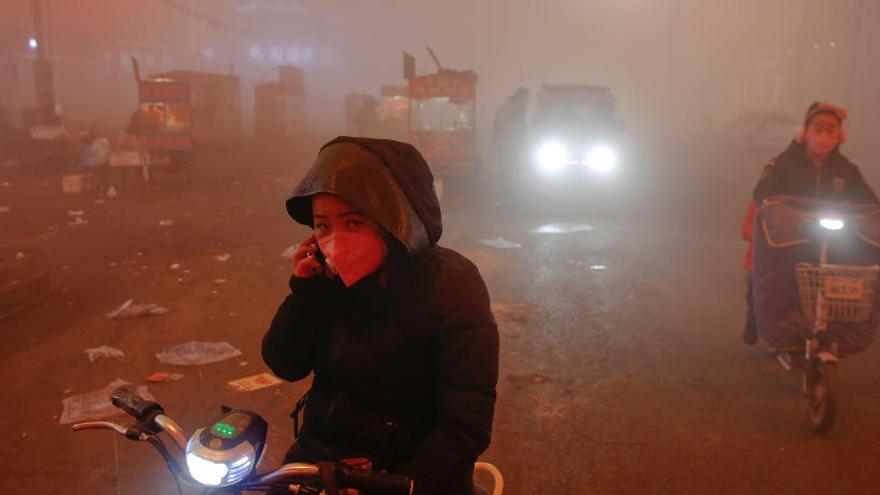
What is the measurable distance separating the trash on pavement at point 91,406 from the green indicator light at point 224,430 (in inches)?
130

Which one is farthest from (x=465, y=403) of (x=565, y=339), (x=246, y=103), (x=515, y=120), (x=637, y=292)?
(x=246, y=103)

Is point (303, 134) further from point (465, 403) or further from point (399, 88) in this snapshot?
point (465, 403)

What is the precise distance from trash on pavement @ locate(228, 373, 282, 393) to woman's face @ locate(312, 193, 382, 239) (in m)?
3.58

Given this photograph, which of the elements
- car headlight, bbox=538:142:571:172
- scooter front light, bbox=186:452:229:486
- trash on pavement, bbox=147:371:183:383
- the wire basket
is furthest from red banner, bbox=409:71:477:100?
scooter front light, bbox=186:452:229:486

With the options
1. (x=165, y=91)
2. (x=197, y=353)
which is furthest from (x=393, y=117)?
(x=197, y=353)

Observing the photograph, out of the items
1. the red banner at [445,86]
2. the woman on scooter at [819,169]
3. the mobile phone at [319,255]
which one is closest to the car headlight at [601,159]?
the red banner at [445,86]

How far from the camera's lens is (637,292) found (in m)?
8.09

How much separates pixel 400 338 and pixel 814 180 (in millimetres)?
4197

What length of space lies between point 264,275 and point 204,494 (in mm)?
7224

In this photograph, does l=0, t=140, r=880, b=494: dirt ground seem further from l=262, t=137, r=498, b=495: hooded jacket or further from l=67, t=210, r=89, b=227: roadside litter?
l=262, t=137, r=498, b=495: hooded jacket

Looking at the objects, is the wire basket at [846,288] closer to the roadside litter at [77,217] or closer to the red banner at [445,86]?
the roadside litter at [77,217]

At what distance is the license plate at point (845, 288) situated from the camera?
447cm

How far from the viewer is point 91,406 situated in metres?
4.80

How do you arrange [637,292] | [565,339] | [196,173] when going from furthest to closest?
[196,173], [637,292], [565,339]
